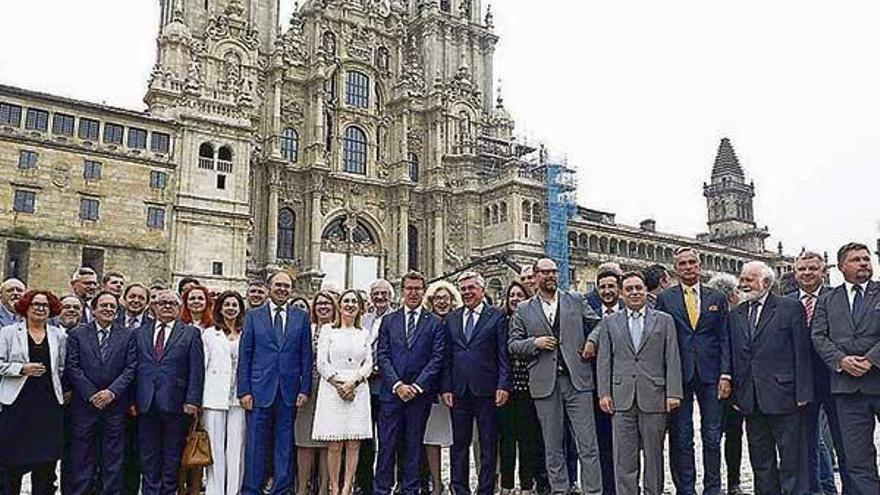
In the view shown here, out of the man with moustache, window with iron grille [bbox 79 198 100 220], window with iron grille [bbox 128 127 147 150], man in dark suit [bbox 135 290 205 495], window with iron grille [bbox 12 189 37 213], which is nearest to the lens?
man in dark suit [bbox 135 290 205 495]

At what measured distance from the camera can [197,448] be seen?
837cm

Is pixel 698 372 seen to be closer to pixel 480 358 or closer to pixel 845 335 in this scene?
pixel 845 335

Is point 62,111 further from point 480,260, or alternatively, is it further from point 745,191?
point 745,191

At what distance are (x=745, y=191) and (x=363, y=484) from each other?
218 ft

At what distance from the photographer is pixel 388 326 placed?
9.09m

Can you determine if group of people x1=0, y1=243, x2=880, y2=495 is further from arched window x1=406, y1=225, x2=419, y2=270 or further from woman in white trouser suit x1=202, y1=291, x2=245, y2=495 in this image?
arched window x1=406, y1=225, x2=419, y2=270

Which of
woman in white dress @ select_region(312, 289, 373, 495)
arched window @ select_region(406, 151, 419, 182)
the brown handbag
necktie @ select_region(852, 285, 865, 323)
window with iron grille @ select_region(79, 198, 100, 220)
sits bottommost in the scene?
the brown handbag

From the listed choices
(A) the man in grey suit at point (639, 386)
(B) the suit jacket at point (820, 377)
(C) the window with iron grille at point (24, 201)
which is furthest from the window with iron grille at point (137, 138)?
(B) the suit jacket at point (820, 377)

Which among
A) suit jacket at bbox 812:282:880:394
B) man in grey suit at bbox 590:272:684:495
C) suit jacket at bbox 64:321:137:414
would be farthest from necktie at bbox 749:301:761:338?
suit jacket at bbox 64:321:137:414

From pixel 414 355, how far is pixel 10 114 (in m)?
27.6

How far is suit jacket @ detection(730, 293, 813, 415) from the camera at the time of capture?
785 centimetres

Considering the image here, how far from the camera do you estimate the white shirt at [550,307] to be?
880 cm

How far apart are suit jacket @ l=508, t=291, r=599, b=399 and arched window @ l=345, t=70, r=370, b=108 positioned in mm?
39173

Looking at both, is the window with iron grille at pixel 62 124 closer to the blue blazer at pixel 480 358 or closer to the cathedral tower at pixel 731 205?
the blue blazer at pixel 480 358
